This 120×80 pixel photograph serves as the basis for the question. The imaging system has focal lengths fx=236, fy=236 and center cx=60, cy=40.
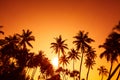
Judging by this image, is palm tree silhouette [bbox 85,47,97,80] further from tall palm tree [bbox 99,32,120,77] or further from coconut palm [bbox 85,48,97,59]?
tall palm tree [bbox 99,32,120,77]

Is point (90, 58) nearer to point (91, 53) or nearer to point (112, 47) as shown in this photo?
point (91, 53)

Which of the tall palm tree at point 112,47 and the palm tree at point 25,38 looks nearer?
the tall palm tree at point 112,47

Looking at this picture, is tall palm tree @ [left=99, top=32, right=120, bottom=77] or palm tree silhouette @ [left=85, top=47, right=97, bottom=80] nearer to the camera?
tall palm tree @ [left=99, top=32, right=120, bottom=77]

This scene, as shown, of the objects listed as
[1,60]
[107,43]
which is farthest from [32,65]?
→ [107,43]

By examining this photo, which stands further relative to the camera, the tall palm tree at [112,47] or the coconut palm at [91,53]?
the coconut palm at [91,53]

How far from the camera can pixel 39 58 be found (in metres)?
73.3

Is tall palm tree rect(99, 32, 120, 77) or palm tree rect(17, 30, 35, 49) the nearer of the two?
tall palm tree rect(99, 32, 120, 77)

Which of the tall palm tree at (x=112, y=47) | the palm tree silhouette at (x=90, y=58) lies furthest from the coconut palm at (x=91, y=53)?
the tall palm tree at (x=112, y=47)

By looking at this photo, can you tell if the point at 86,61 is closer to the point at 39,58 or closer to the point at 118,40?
the point at 39,58

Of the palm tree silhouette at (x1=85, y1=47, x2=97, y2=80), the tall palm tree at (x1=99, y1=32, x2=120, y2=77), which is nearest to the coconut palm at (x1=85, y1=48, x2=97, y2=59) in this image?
the palm tree silhouette at (x1=85, y1=47, x2=97, y2=80)

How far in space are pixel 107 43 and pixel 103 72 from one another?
139 ft

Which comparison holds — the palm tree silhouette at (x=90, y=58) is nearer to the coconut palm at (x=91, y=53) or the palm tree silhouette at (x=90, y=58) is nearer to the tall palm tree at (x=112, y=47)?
the coconut palm at (x=91, y=53)

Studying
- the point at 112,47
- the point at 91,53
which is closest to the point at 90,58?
the point at 91,53

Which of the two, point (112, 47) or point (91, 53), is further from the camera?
point (91, 53)
